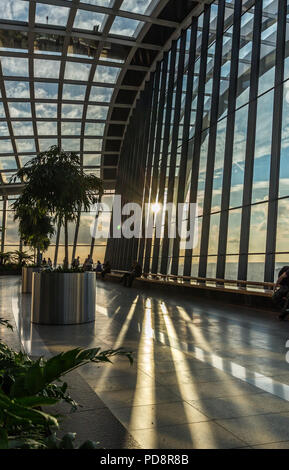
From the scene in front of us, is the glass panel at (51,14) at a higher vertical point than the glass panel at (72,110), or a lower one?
higher

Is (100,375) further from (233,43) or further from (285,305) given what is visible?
(233,43)

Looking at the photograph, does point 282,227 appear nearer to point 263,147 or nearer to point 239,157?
point 263,147

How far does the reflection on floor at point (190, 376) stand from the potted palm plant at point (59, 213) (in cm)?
41

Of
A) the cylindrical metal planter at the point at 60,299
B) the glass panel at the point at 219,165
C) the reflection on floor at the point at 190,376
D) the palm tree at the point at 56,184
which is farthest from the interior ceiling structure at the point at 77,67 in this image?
the reflection on floor at the point at 190,376

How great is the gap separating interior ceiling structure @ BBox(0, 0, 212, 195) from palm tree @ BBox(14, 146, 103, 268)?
14.1 meters

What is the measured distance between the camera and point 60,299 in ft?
26.8

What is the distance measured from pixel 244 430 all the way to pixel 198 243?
14679 mm

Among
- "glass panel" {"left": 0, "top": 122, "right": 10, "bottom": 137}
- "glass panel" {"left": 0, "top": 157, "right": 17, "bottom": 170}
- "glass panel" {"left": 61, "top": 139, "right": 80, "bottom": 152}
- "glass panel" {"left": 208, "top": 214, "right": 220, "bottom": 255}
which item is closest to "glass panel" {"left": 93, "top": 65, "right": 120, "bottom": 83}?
"glass panel" {"left": 61, "top": 139, "right": 80, "bottom": 152}

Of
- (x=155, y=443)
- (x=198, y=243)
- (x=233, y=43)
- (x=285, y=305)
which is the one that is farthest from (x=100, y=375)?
(x=233, y=43)

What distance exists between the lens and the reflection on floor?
285 cm

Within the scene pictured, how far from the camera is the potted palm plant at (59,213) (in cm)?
816

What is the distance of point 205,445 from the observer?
260 centimetres

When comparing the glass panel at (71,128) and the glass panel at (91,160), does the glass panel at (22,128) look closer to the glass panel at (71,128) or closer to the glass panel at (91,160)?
the glass panel at (71,128)

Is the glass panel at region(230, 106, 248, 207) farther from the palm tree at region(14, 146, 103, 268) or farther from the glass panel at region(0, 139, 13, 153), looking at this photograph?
the glass panel at region(0, 139, 13, 153)
